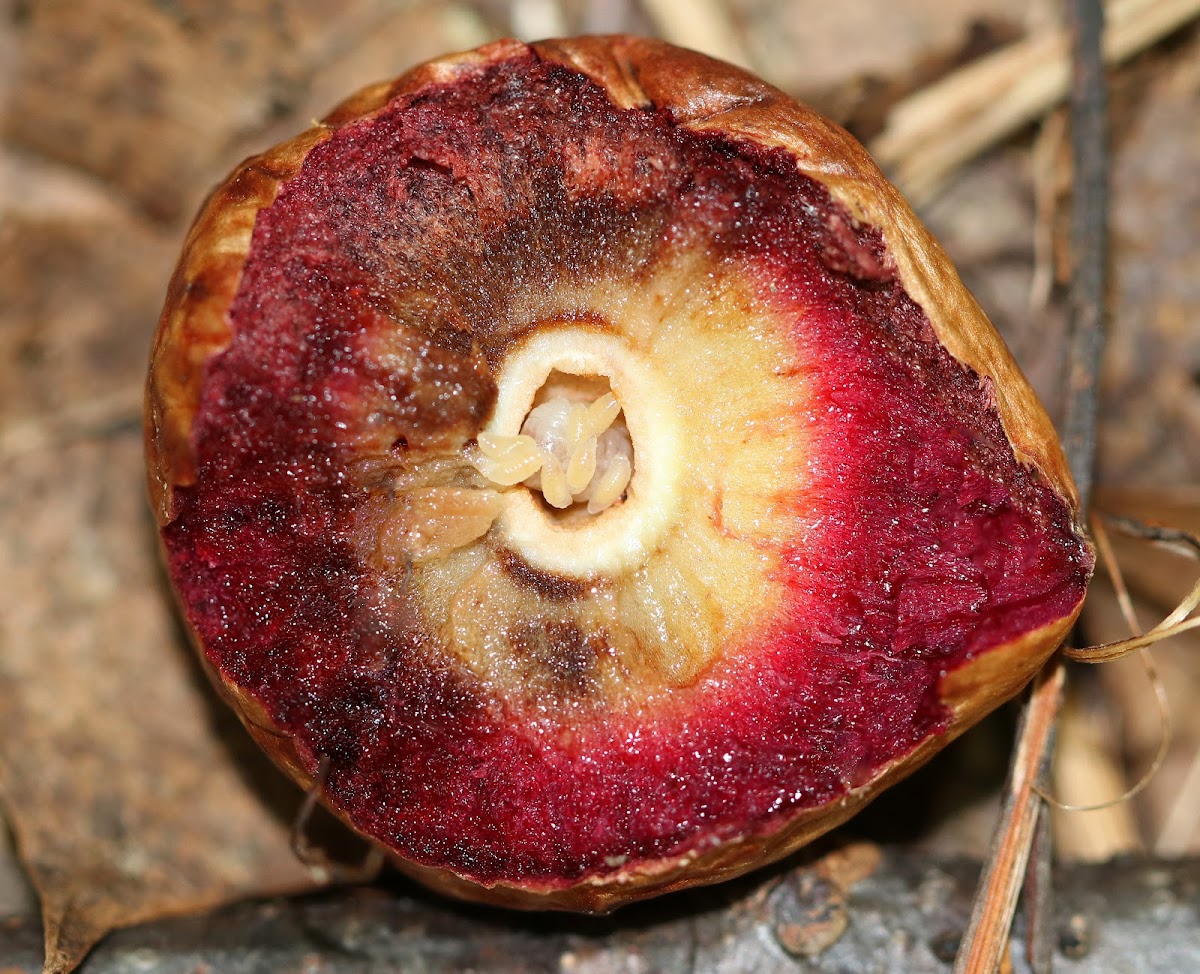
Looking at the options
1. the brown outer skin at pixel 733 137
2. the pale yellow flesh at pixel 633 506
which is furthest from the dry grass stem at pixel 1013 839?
the pale yellow flesh at pixel 633 506

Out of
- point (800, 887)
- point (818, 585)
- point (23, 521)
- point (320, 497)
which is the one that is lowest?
point (800, 887)

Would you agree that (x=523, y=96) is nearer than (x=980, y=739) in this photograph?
Yes

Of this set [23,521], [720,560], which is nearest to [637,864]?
[720,560]

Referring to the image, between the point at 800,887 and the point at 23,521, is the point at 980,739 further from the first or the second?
the point at 23,521

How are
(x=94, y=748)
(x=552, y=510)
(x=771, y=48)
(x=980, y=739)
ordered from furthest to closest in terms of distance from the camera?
(x=771, y=48), (x=980, y=739), (x=94, y=748), (x=552, y=510)

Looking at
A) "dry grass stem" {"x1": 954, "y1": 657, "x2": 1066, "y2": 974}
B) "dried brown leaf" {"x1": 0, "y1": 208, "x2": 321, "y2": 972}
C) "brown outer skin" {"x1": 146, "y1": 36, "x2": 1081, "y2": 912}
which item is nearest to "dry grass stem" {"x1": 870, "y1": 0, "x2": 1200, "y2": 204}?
"brown outer skin" {"x1": 146, "y1": 36, "x2": 1081, "y2": 912}

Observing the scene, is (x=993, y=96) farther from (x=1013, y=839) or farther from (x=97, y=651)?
(x=97, y=651)

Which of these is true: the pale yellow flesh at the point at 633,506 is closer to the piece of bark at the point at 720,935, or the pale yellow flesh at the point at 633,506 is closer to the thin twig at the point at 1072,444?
the piece of bark at the point at 720,935
